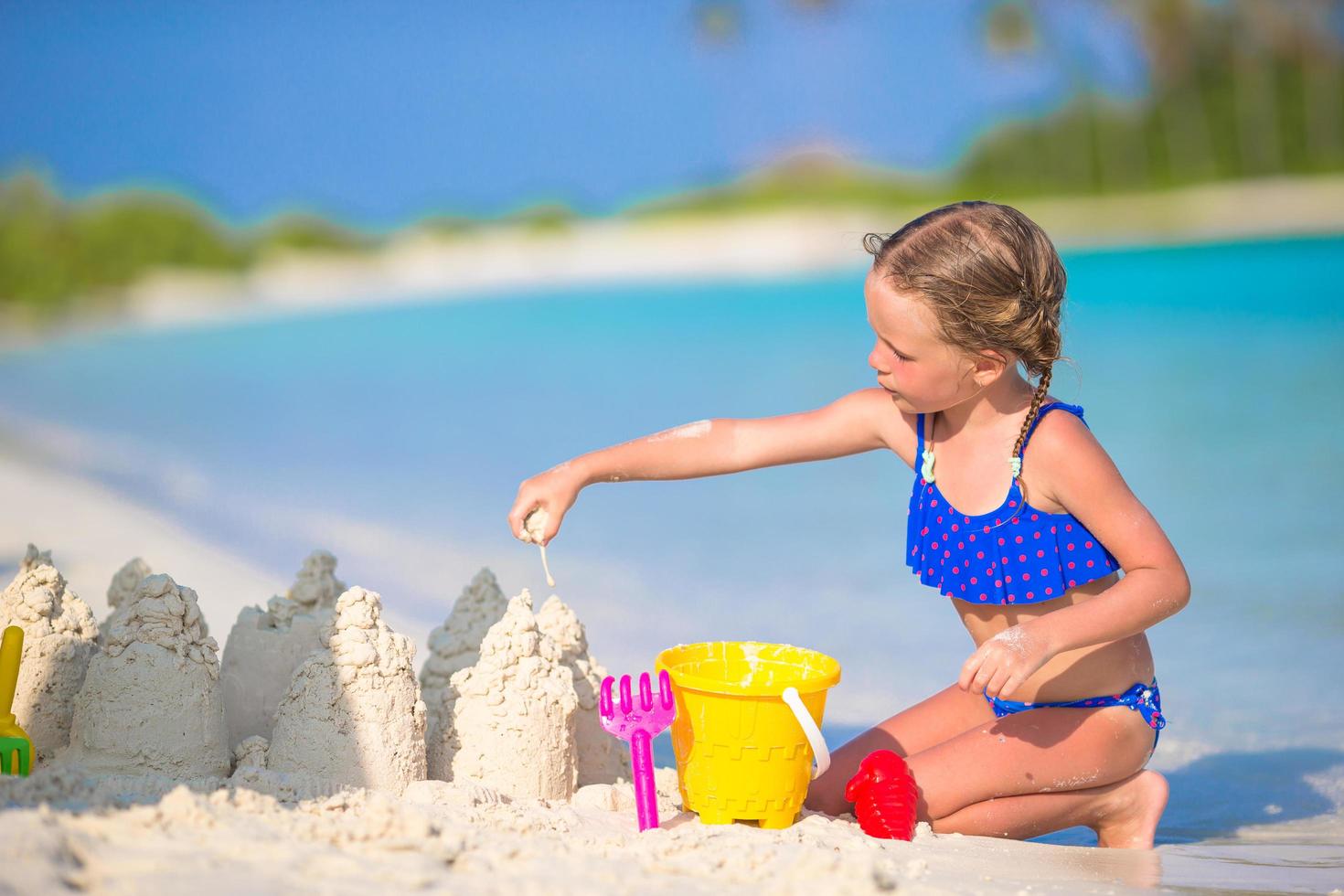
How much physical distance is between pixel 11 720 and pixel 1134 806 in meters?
1.97

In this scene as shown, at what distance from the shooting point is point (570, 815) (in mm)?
2223

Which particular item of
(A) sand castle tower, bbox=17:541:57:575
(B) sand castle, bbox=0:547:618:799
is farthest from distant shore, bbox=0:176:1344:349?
(B) sand castle, bbox=0:547:618:799

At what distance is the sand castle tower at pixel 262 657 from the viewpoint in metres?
2.53

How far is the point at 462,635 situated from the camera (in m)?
2.67

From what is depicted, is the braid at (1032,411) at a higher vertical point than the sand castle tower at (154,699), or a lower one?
higher

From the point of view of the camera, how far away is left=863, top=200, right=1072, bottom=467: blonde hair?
2346 mm

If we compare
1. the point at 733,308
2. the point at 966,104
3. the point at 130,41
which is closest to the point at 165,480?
the point at 733,308

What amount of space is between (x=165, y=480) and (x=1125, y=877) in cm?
554

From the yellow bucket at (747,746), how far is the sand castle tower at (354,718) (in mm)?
442

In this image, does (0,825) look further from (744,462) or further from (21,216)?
(21,216)

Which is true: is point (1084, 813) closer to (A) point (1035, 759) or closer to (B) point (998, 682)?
(A) point (1035, 759)

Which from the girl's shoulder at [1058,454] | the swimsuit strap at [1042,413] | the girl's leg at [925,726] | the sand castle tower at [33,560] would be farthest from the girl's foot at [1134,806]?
the sand castle tower at [33,560]

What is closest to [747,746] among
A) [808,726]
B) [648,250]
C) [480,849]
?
[808,726]

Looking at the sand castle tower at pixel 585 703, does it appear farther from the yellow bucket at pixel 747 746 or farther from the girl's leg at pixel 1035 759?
the girl's leg at pixel 1035 759
